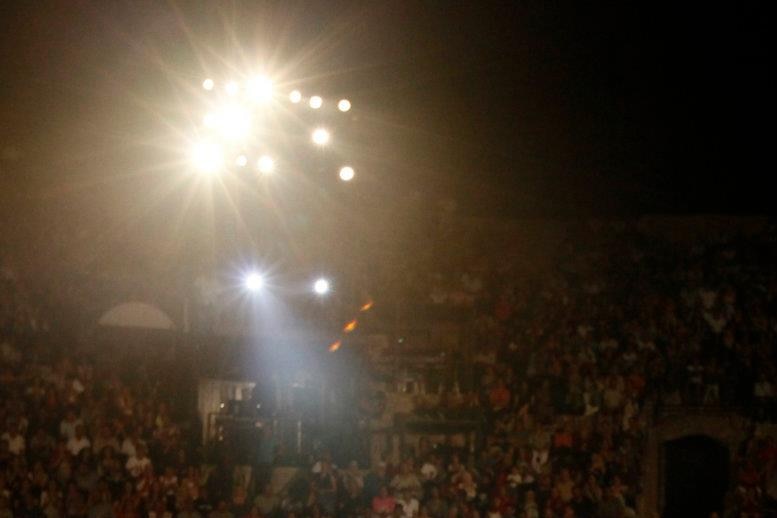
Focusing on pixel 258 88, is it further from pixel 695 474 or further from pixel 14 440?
pixel 695 474

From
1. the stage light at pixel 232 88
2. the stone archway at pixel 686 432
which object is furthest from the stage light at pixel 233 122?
the stone archway at pixel 686 432

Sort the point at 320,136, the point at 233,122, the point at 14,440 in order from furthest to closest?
the point at 320,136, the point at 233,122, the point at 14,440

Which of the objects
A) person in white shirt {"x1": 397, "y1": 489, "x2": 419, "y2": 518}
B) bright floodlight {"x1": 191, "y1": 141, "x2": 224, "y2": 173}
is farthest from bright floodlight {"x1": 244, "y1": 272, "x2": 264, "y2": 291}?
person in white shirt {"x1": 397, "y1": 489, "x2": 419, "y2": 518}

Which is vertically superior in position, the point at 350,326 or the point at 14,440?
the point at 350,326

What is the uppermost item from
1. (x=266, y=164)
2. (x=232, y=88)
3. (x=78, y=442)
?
(x=232, y=88)

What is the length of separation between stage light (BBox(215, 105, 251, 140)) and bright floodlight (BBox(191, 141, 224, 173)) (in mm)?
384

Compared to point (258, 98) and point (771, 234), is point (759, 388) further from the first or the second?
point (258, 98)

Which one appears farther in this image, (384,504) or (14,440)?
(14,440)

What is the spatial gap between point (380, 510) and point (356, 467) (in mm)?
941

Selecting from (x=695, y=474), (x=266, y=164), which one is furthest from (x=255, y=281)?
(x=695, y=474)

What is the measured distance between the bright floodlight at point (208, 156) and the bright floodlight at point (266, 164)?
1.99 feet

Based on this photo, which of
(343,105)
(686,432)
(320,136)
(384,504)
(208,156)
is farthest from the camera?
(208,156)

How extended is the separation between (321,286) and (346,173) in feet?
7.77

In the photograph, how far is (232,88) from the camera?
17.2m
